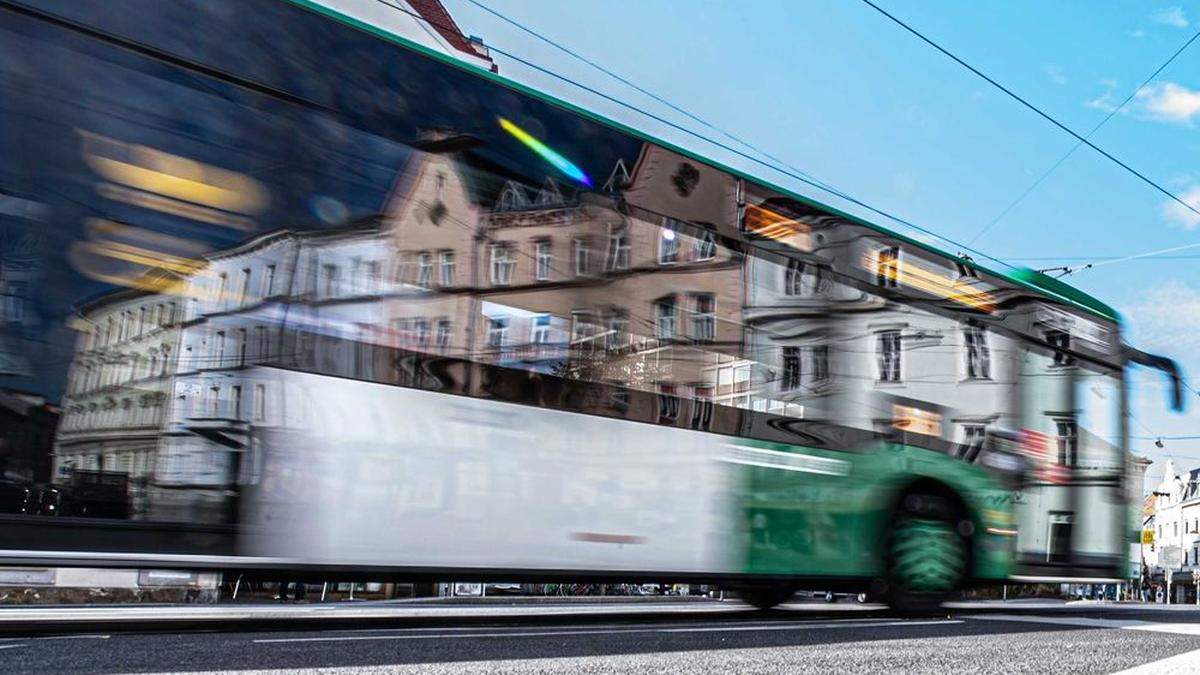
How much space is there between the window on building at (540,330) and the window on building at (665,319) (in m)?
0.88

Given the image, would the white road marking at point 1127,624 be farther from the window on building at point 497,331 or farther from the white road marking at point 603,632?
the window on building at point 497,331

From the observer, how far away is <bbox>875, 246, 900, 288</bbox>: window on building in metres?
8.89

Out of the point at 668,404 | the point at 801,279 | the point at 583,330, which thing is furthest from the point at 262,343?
the point at 801,279

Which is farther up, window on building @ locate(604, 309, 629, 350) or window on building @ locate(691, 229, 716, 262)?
window on building @ locate(691, 229, 716, 262)

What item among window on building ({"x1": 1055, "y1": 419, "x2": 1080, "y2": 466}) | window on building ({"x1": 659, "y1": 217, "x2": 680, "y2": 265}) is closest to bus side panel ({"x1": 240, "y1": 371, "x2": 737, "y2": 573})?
window on building ({"x1": 659, "y1": 217, "x2": 680, "y2": 265})

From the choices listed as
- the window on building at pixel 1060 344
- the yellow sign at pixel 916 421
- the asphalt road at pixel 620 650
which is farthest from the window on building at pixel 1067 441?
the asphalt road at pixel 620 650

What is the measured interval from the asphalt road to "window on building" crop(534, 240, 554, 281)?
6.94 ft

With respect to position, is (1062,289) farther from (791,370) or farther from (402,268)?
(402,268)

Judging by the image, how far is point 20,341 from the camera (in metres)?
4.79

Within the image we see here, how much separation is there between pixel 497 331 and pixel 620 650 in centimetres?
217

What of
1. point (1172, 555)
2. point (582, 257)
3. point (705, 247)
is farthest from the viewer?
point (1172, 555)

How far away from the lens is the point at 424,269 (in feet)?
20.0

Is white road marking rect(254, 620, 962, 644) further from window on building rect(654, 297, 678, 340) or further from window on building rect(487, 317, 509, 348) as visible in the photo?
window on building rect(654, 297, 678, 340)

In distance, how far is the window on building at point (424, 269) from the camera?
238 inches
